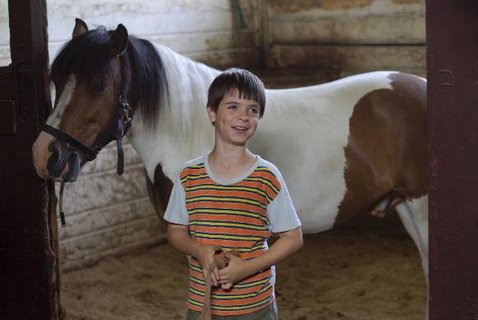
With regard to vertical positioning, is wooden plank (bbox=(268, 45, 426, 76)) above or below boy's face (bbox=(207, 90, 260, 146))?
below

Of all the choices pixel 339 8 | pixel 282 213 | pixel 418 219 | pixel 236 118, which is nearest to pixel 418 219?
pixel 418 219

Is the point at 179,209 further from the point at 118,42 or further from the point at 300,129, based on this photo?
the point at 300,129

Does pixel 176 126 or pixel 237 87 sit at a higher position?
pixel 237 87

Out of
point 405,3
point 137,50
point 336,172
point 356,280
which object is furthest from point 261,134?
point 405,3

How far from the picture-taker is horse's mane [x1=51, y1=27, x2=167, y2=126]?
99.7 inches

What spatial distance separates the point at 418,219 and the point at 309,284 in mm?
1151

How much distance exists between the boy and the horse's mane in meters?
0.82

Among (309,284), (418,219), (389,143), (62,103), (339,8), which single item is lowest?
(309,284)

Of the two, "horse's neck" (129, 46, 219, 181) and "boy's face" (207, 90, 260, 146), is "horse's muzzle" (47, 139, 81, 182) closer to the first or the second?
"horse's neck" (129, 46, 219, 181)

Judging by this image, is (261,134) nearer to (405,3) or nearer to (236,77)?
(236,77)

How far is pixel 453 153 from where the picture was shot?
4.50 feet

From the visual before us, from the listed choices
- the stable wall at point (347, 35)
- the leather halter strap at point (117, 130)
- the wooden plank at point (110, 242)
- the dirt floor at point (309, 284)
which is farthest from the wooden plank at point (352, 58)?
the leather halter strap at point (117, 130)

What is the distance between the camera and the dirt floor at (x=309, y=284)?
363cm

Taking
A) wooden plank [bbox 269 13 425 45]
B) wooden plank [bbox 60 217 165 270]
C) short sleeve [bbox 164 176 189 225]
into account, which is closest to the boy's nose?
short sleeve [bbox 164 176 189 225]
